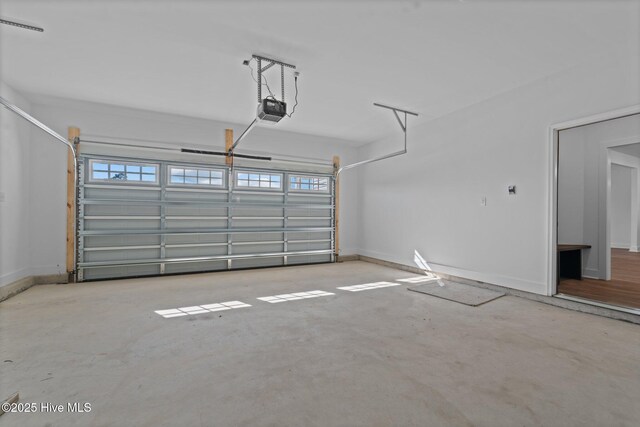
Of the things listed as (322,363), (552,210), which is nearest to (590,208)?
(552,210)

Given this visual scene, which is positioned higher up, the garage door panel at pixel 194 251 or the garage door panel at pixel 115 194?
the garage door panel at pixel 115 194

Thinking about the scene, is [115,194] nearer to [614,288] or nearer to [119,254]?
[119,254]

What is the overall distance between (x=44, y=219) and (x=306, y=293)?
440 cm

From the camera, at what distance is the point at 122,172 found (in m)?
5.27

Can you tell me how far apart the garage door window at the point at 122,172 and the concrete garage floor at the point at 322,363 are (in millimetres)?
2212

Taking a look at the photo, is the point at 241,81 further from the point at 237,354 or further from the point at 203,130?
the point at 237,354

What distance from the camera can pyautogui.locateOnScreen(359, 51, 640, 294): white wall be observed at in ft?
11.8

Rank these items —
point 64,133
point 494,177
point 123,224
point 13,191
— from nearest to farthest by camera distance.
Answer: point 13,191
point 494,177
point 64,133
point 123,224

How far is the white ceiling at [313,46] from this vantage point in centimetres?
262

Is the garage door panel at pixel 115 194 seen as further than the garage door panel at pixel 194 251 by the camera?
No

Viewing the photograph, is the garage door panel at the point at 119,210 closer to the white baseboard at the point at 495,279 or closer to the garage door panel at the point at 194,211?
the garage door panel at the point at 194,211

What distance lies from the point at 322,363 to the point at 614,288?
476cm

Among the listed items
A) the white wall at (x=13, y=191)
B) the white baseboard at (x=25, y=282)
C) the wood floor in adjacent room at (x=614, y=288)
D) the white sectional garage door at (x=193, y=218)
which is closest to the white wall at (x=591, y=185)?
the wood floor in adjacent room at (x=614, y=288)

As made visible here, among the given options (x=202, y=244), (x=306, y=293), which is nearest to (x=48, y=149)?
(x=202, y=244)
